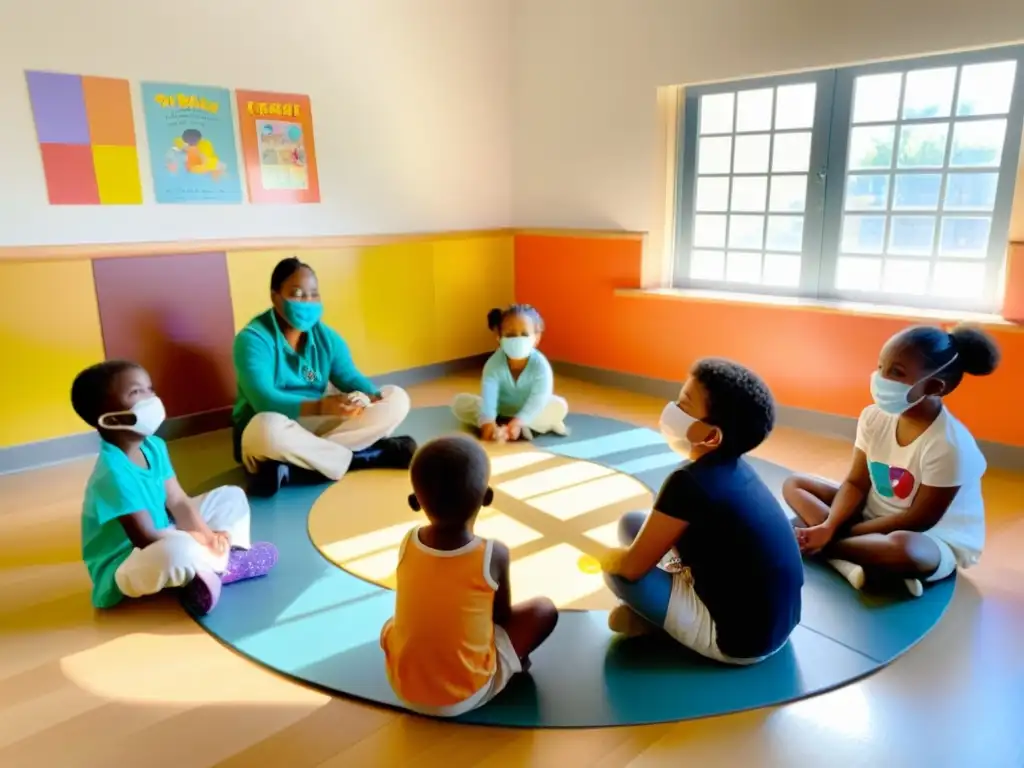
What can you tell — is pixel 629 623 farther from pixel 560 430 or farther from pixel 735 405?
pixel 560 430

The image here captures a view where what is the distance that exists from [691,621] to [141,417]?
163cm

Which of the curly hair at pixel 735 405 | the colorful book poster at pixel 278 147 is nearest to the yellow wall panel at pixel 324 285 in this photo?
the colorful book poster at pixel 278 147

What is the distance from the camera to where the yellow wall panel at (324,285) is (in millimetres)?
3986

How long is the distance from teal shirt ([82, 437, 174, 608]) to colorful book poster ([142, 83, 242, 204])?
198 cm

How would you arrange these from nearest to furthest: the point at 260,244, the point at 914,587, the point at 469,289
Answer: the point at 914,587 → the point at 260,244 → the point at 469,289

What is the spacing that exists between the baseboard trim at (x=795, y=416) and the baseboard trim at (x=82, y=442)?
120 cm

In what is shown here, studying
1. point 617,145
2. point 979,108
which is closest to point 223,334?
point 617,145

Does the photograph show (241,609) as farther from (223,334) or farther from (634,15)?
(634,15)

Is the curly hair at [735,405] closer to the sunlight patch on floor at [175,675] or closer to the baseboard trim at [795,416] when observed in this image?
the sunlight patch on floor at [175,675]

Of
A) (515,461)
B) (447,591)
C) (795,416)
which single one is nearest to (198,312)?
(515,461)

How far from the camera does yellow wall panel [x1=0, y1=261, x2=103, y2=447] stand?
3311 millimetres

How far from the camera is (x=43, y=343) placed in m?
3.40

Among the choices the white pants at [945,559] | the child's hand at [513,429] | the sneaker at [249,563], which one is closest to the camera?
the white pants at [945,559]

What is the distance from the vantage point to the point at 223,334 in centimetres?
396
